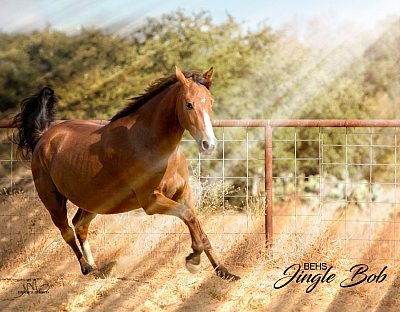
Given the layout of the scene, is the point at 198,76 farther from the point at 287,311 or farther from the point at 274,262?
the point at 274,262

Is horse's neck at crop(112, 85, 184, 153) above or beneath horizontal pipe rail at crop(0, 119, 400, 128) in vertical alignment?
above

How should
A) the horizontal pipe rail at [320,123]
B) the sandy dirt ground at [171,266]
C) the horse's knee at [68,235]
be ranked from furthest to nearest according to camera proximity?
the horizontal pipe rail at [320,123] → the horse's knee at [68,235] → the sandy dirt ground at [171,266]

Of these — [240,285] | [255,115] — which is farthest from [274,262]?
[255,115]

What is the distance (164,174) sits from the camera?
15.8ft

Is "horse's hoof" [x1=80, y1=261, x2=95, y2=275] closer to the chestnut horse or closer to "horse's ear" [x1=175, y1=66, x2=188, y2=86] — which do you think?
the chestnut horse

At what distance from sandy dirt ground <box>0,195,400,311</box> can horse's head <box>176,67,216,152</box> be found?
5.42ft

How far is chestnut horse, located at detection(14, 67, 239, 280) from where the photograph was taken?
4500mm

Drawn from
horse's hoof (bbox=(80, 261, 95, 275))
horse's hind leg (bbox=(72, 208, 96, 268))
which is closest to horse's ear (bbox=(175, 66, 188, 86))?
horse's hind leg (bbox=(72, 208, 96, 268))

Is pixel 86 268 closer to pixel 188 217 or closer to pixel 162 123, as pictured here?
pixel 188 217

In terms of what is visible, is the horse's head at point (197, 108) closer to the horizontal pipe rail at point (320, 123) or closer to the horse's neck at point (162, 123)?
the horse's neck at point (162, 123)

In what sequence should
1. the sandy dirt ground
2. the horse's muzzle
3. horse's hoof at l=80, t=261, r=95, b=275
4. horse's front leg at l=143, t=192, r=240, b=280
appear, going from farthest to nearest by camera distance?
horse's hoof at l=80, t=261, r=95, b=275
the sandy dirt ground
horse's front leg at l=143, t=192, r=240, b=280
the horse's muzzle

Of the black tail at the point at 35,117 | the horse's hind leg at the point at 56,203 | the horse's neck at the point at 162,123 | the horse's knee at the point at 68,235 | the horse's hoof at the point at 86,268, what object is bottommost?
the horse's hoof at the point at 86,268
